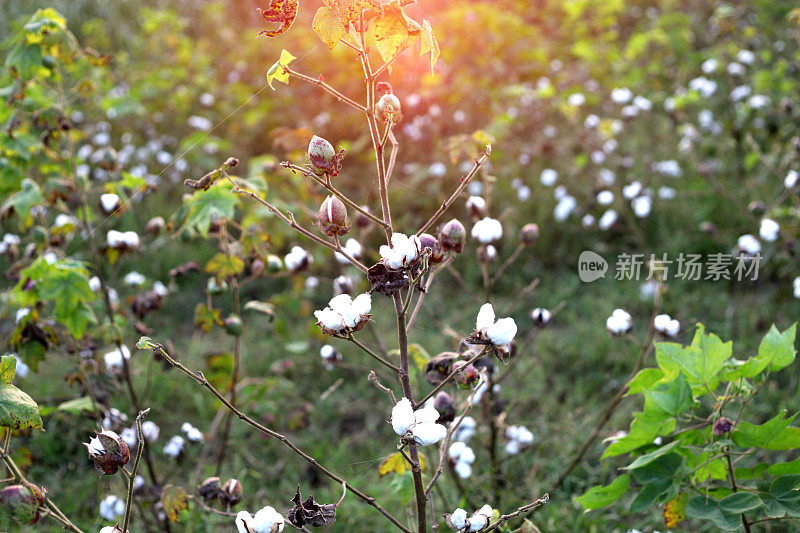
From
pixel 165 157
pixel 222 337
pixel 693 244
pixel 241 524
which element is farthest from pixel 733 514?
pixel 165 157

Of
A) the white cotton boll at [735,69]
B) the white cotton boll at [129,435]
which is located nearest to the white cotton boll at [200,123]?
the white cotton boll at [129,435]

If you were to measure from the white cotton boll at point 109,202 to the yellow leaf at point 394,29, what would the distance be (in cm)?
110

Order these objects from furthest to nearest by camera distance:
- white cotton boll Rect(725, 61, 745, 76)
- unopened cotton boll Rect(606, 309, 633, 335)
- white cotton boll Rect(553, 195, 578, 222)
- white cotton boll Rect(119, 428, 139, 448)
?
white cotton boll Rect(725, 61, 745, 76), white cotton boll Rect(553, 195, 578, 222), white cotton boll Rect(119, 428, 139, 448), unopened cotton boll Rect(606, 309, 633, 335)

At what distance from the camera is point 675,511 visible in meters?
1.35

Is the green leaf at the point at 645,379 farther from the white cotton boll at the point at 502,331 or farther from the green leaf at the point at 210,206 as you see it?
the green leaf at the point at 210,206

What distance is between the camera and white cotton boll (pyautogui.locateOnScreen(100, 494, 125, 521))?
1678 millimetres

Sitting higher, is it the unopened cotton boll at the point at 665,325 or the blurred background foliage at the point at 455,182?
the unopened cotton boll at the point at 665,325

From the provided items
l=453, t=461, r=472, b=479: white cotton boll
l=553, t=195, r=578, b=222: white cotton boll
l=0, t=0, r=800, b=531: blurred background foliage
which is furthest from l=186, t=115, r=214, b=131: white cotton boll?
l=453, t=461, r=472, b=479: white cotton boll

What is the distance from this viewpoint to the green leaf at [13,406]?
1.06m

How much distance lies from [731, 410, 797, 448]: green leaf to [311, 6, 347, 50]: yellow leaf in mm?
979

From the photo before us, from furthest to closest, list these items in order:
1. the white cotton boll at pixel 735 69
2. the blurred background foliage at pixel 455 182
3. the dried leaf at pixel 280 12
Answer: the white cotton boll at pixel 735 69, the blurred background foliage at pixel 455 182, the dried leaf at pixel 280 12

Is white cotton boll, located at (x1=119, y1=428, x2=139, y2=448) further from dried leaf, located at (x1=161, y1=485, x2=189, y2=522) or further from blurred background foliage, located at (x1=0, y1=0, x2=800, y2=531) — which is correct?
dried leaf, located at (x1=161, y1=485, x2=189, y2=522)

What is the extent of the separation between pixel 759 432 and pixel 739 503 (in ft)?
0.44

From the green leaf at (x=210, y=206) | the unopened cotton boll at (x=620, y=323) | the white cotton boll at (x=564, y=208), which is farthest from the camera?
the white cotton boll at (x=564, y=208)
